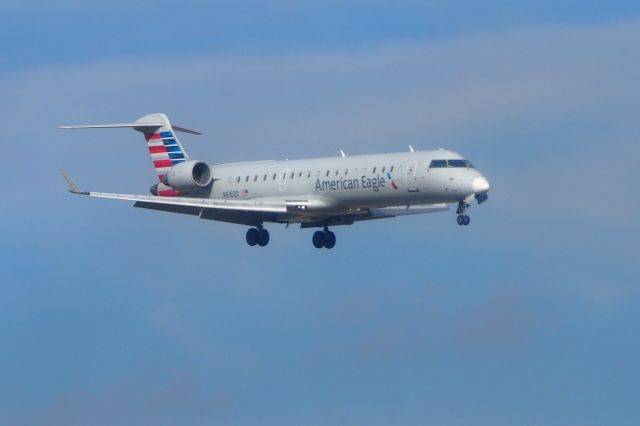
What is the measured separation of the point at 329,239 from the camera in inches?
2972

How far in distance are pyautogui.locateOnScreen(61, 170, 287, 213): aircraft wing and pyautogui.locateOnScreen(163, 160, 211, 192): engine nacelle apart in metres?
1.36

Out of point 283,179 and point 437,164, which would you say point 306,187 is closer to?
point 283,179

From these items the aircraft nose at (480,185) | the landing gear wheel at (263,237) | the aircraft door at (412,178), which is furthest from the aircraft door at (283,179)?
the aircraft nose at (480,185)

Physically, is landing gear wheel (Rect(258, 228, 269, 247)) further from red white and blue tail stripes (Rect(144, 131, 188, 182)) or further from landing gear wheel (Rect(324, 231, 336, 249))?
red white and blue tail stripes (Rect(144, 131, 188, 182))

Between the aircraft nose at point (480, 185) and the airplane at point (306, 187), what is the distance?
0.04 meters

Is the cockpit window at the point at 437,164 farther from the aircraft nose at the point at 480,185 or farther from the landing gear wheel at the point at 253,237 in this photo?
the landing gear wheel at the point at 253,237

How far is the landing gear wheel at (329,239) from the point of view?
75500 mm

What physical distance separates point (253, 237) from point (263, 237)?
0.43 meters

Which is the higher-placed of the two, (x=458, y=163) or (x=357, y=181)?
(x=458, y=163)

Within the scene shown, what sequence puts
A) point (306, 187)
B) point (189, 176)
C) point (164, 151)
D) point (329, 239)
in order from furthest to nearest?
1. point (164, 151)
2. point (189, 176)
3. point (329, 239)
4. point (306, 187)

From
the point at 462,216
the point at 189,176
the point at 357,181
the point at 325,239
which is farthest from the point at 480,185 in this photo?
the point at 189,176

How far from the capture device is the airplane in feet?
225

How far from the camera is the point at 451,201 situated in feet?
224

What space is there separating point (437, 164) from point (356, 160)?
3.92m
